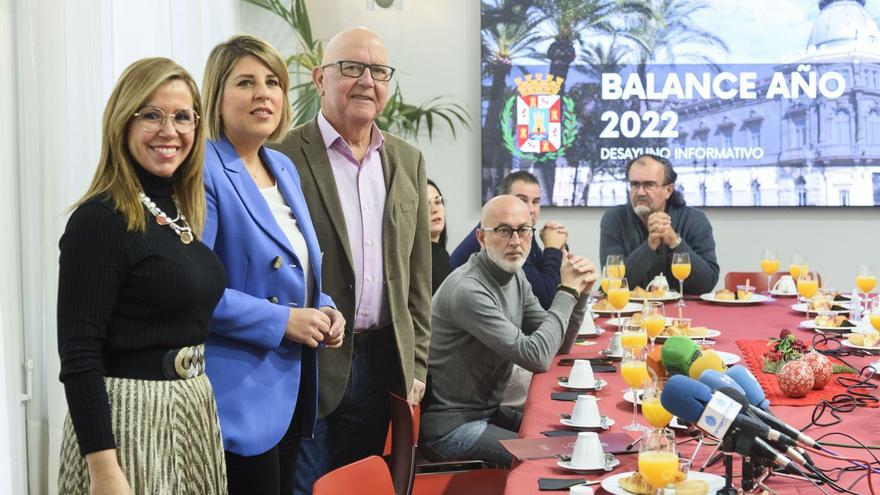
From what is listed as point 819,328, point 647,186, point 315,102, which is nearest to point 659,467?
point 819,328

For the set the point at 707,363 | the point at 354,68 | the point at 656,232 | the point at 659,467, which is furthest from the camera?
the point at 656,232

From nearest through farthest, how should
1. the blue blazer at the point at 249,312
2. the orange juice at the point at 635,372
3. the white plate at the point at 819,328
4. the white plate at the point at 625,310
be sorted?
1. the blue blazer at the point at 249,312
2. the orange juice at the point at 635,372
3. the white plate at the point at 819,328
4. the white plate at the point at 625,310

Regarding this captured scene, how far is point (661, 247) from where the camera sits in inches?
200

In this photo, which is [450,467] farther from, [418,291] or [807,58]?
[807,58]

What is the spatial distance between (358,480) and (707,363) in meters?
0.78

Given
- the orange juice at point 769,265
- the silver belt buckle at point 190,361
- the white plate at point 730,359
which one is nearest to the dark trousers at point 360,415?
the silver belt buckle at point 190,361

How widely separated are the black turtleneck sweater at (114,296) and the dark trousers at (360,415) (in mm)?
787

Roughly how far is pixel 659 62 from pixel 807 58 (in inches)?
36.3

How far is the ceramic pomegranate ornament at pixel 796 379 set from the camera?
2619 millimetres

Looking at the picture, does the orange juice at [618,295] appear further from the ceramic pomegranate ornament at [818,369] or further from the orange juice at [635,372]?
the orange juice at [635,372]

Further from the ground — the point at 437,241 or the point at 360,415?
the point at 437,241

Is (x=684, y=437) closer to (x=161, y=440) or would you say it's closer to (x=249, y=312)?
(x=249, y=312)

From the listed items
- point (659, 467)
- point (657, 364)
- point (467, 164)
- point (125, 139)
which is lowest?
point (659, 467)

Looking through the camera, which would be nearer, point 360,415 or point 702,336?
point 360,415
